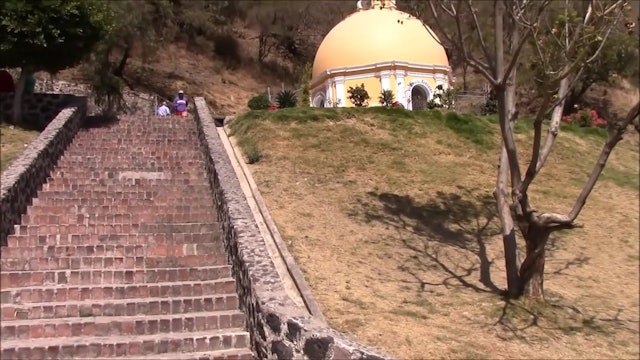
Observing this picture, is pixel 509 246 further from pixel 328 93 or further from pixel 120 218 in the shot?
pixel 328 93

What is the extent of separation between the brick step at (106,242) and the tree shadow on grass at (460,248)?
3.24 m

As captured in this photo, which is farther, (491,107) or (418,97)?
(418,97)

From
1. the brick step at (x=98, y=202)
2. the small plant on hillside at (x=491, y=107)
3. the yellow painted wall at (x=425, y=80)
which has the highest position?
the yellow painted wall at (x=425, y=80)

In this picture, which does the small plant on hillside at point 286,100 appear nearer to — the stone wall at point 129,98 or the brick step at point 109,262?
the stone wall at point 129,98

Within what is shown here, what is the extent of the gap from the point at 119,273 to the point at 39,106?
944cm

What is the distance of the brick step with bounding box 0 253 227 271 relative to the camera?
6.62 m

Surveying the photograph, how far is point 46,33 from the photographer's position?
1319 centimetres

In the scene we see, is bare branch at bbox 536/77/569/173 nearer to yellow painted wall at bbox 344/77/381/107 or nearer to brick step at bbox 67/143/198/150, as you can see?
brick step at bbox 67/143/198/150

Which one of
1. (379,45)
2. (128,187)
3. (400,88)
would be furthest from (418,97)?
(128,187)

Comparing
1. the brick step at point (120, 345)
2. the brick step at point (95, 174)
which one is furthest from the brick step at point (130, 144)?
the brick step at point (120, 345)

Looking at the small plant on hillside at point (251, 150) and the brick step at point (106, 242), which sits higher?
the small plant on hillside at point (251, 150)

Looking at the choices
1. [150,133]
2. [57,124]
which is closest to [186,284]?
[57,124]

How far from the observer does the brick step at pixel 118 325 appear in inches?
214

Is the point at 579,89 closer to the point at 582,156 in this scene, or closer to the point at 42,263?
the point at 582,156
